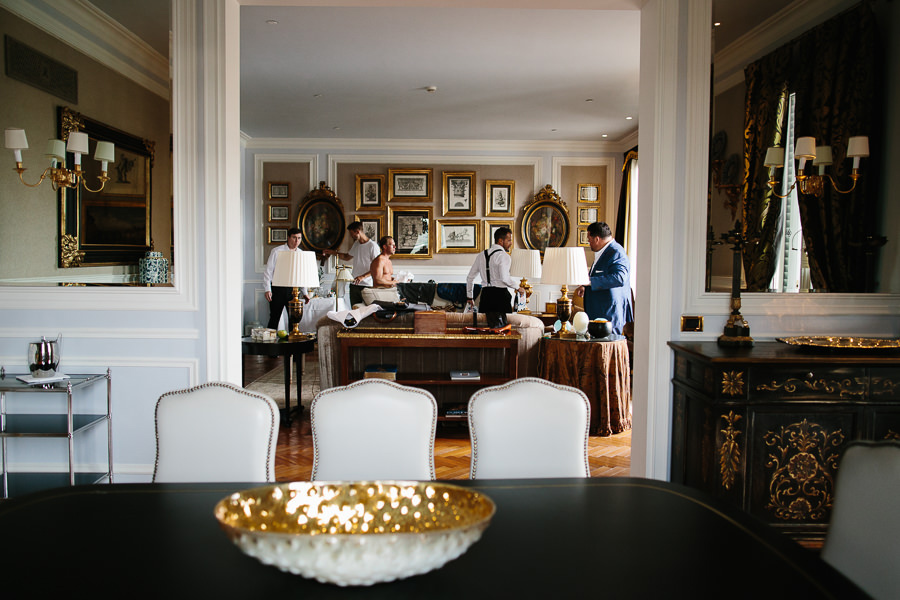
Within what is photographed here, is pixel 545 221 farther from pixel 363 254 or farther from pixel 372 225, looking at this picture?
pixel 363 254

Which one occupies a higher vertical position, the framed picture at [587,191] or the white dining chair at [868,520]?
the framed picture at [587,191]

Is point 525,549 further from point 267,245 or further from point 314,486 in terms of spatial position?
point 267,245

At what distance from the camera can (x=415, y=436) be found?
1965 mm

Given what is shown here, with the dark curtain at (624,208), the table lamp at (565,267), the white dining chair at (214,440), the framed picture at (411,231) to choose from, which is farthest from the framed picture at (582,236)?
A: the white dining chair at (214,440)

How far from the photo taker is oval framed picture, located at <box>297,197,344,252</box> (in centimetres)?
922

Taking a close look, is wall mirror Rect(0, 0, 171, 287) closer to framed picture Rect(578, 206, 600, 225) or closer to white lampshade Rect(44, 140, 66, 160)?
white lampshade Rect(44, 140, 66, 160)

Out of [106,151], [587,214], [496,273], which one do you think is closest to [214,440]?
→ [106,151]

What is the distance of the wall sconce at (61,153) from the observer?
10.2 feet

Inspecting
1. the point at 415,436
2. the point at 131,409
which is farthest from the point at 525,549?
the point at 131,409

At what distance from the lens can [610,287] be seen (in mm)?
4797

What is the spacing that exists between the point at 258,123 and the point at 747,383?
7.16m

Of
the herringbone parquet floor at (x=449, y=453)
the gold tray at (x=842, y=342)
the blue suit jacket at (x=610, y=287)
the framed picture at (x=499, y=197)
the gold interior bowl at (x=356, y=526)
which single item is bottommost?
the herringbone parquet floor at (x=449, y=453)

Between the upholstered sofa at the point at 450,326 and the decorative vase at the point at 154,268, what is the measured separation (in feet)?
5.36

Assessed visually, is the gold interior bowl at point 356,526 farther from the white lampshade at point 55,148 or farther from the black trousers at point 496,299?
the black trousers at point 496,299
